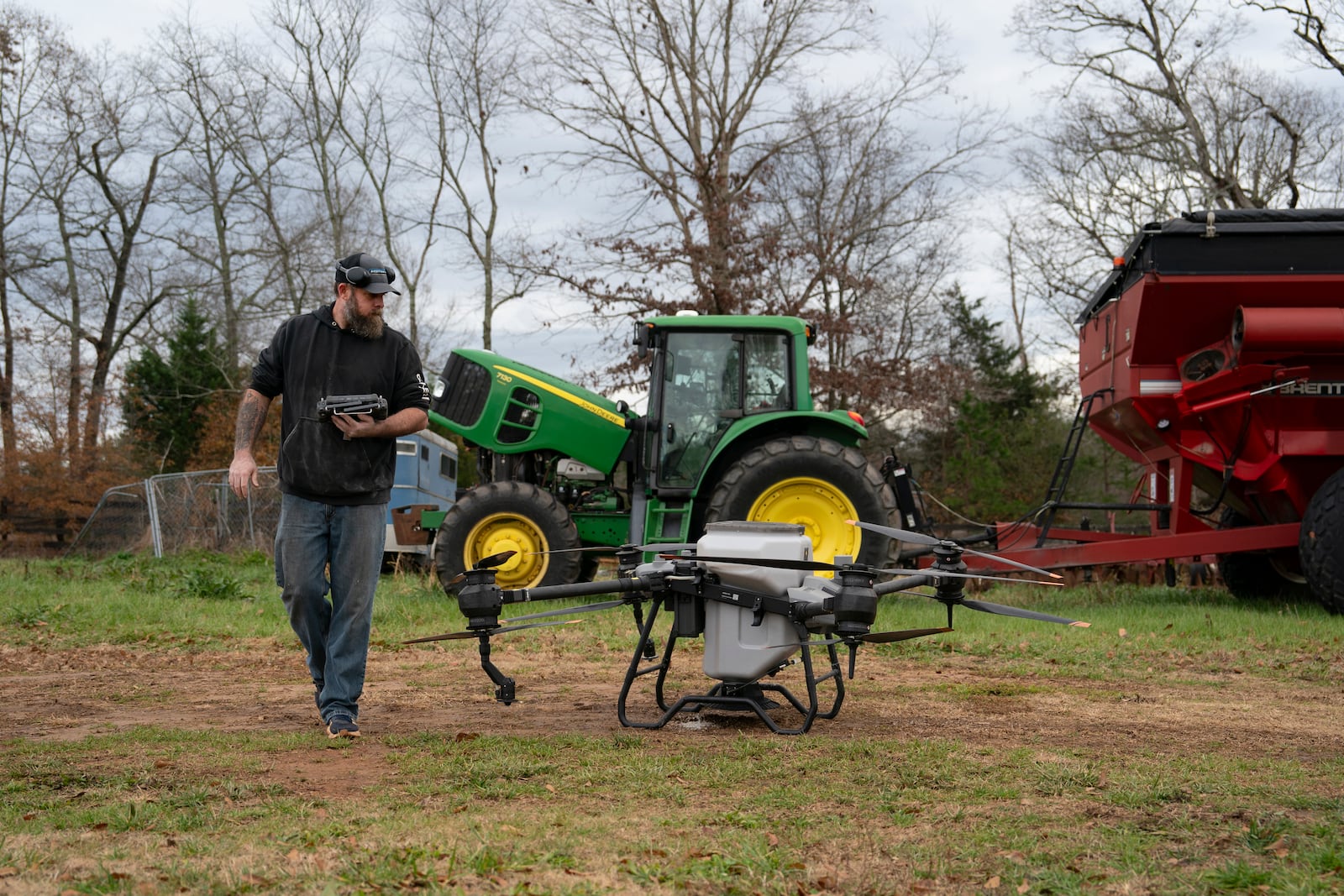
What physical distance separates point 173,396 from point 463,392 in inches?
814

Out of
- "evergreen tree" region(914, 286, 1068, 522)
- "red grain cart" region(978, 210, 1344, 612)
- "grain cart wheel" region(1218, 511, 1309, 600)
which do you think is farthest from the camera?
"evergreen tree" region(914, 286, 1068, 522)

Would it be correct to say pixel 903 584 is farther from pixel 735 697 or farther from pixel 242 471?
pixel 242 471

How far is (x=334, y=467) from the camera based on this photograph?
16.4 ft

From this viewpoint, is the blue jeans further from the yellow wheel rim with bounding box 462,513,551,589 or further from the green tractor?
the yellow wheel rim with bounding box 462,513,551,589

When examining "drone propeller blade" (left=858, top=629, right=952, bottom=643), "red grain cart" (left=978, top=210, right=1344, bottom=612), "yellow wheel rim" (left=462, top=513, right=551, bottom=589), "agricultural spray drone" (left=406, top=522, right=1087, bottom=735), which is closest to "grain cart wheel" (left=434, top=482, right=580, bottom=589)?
"yellow wheel rim" (left=462, top=513, right=551, bottom=589)

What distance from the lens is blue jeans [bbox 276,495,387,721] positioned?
5020mm

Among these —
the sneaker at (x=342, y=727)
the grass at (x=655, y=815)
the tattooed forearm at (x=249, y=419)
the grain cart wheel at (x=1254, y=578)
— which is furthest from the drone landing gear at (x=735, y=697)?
the grain cart wheel at (x=1254, y=578)

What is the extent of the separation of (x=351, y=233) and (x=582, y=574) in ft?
66.1

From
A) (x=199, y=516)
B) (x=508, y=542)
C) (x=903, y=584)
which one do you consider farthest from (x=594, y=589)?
(x=199, y=516)

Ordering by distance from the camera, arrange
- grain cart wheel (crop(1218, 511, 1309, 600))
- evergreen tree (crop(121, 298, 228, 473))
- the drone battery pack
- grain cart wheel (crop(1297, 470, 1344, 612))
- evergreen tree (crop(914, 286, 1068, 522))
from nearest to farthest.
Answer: the drone battery pack → grain cart wheel (crop(1297, 470, 1344, 612)) → grain cart wheel (crop(1218, 511, 1309, 600)) → evergreen tree (crop(914, 286, 1068, 522)) → evergreen tree (crop(121, 298, 228, 473))

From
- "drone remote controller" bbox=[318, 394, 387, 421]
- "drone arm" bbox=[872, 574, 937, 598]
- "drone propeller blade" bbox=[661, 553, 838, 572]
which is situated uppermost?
"drone remote controller" bbox=[318, 394, 387, 421]

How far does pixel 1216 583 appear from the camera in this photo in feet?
46.0

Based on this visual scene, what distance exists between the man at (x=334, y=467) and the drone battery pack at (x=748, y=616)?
4.51 ft

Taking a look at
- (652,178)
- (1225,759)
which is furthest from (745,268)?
(1225,759)
